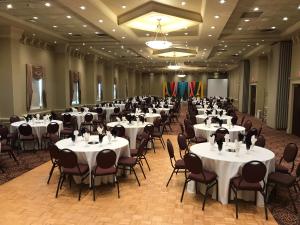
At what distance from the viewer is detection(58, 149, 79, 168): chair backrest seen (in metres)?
5.03

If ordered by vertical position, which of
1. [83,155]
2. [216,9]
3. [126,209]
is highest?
[216,9]

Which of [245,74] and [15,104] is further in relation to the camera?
[245,74]

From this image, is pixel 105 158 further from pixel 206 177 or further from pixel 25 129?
pixel 25 129

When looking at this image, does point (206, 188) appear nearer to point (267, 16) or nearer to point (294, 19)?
point (267, 16)

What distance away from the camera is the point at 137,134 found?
870cm

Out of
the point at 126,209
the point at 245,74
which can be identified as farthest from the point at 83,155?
the point at 245,74

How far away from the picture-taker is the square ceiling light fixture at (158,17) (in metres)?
8.95

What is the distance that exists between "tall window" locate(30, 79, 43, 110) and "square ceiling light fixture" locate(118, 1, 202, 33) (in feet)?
18.9

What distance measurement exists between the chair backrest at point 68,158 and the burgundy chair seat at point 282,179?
353cm

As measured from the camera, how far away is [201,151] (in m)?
5.43

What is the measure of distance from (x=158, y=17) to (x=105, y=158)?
713 centimetres

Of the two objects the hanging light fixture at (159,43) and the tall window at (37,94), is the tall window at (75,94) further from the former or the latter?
the hanging light fixture at (159,43)

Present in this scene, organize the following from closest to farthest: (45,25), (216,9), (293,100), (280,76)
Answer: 1. (216,9)
2. (45,25)
3. (293,100)
4. (280,76)

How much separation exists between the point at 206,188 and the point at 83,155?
244 cm
